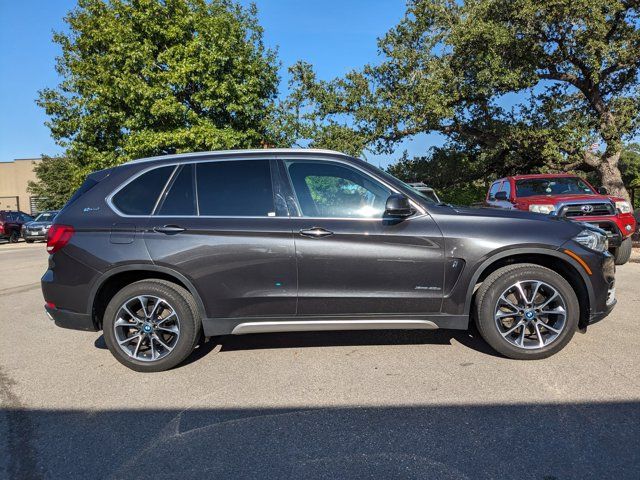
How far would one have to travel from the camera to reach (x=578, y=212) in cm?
863

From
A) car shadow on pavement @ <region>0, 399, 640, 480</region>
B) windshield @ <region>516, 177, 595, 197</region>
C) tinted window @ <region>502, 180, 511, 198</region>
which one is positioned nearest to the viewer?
car shadow on pavement @ <region>0, 399, 640, 480</region>

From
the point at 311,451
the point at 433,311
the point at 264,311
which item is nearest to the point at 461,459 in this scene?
the point at 311,451

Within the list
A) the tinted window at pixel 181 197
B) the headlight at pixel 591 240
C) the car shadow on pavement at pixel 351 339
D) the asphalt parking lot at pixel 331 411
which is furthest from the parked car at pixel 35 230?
the headlight at pixel 591 240

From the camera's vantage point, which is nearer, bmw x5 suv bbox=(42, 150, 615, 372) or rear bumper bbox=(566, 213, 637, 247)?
bmw x5 suv bbox=(42, 150, 615, 372)

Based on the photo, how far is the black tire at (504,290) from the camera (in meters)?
3.87

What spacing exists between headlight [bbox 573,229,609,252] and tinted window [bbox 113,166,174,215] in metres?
3.71

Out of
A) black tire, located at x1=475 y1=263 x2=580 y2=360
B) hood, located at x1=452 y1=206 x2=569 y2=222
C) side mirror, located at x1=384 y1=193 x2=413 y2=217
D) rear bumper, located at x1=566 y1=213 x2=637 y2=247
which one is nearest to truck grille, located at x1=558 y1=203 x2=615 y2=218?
rear bumper, located at x1=566 y1=213 x2=637 y2=247

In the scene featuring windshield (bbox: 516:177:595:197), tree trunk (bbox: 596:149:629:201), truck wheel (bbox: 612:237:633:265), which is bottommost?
truck wheel (bbox: 612:237:633:265)

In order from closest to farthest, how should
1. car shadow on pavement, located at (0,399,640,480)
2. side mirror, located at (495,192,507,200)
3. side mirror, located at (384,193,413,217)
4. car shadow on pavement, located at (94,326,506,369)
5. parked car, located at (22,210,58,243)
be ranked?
car shadow on pavement, located at (0,399,640,480) → side mirror, located at (384,193,413,217) → car shadow on pavement, located at (94,326,506,369) → side mirror, located at (495,192,507,200) → parked car, located at (22,210,58,243)

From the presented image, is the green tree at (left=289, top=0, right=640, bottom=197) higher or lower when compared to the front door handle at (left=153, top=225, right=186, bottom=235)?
higher

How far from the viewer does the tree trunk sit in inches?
576

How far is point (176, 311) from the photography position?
3912mm

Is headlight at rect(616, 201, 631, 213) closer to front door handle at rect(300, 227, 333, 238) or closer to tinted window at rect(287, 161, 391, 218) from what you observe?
tinted window at rect(287, 161, 391, 218)

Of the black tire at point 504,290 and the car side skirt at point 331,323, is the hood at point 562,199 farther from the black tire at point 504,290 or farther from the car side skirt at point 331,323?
the car side skirt at point 331,323
